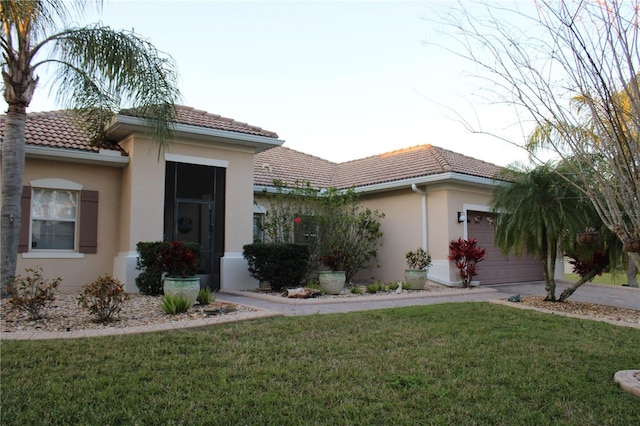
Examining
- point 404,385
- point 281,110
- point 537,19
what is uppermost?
point 281,110

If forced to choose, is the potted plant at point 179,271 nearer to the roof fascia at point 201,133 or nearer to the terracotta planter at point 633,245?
the roof fascia at point 201,133

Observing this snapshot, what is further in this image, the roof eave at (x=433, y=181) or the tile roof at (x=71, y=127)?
the roof eave at (x=433, y=181)

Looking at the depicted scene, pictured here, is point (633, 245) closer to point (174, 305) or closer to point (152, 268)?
point (174, 305)

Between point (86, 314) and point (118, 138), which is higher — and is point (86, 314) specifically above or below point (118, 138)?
below

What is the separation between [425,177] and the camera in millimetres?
14719

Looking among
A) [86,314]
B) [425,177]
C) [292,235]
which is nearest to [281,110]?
[292,235]

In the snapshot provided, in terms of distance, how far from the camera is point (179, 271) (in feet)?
31.8

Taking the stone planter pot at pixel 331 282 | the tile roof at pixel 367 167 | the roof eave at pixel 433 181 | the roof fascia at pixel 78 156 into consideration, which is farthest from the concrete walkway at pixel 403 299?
the roof fascia at pixel 78 156

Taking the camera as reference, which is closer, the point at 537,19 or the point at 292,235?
the point at 537,19

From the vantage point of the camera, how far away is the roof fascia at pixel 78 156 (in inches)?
447

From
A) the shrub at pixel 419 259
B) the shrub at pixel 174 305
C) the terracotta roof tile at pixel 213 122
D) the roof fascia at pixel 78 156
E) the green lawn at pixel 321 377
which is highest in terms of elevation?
the terracotta roof tile at pixel 213 122

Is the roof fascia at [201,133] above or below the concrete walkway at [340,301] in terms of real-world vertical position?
above

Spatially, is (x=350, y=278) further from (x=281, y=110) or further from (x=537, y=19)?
(x=537, y=19)

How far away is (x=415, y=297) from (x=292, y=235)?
180 inches
